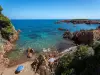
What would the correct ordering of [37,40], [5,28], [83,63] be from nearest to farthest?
[83,63], [5,28], [37,40]

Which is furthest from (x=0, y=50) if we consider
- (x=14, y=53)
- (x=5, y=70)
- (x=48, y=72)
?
(x=48, y=72)

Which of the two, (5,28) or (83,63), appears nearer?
(83,63)

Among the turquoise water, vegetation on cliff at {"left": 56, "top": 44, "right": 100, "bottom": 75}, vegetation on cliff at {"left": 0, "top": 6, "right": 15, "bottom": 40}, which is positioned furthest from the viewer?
vegetation on cliff at {"left": 0, "top": 6, "right": 15, "bottom": 40}

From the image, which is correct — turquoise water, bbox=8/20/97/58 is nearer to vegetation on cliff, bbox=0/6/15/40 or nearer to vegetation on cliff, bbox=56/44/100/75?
vegetation on cliff, bbox=0/6/15/40

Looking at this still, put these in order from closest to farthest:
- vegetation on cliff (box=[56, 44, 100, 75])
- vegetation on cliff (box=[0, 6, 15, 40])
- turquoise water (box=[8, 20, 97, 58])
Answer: vegetation on cliff (box=[56, 44, 100, 75]) → turquoise water (box=[8, 20, 97, 58]) → vegetation on cliff (box=[0, 6, 15, 40])


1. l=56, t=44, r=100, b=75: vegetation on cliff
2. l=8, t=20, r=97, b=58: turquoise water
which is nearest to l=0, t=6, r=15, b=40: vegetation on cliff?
A: l=8, t=20, r=97, b=58: turquoise water

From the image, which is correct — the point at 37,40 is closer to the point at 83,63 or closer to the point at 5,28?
the point at 5,28

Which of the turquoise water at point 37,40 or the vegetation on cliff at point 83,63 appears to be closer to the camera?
the vegetation on cliff at point 83,63

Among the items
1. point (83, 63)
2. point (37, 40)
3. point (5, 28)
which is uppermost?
point (83, 63)

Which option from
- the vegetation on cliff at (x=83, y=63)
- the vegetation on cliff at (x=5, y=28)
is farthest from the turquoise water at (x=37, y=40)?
the vegetation on cliff at (x=83, y=63)

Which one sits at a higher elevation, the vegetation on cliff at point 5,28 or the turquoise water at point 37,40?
the vegetation on cliff at point 5,28

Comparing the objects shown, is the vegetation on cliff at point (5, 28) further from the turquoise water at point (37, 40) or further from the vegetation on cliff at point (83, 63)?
the vegetation on cliff at point (83, 63)

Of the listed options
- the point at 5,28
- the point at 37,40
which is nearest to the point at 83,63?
the point at 37,40

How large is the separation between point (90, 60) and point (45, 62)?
37.5ft
